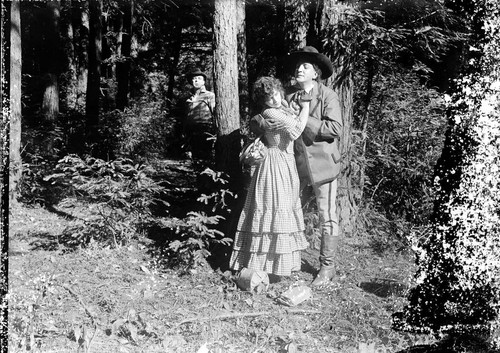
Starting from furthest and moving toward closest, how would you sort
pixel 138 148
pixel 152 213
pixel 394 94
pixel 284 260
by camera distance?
pixel 138 148
pixel 394 94
pixel 152 213
pixel 284 260

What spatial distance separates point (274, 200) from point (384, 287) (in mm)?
1458

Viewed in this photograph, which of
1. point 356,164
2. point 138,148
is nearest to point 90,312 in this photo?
point 356,164

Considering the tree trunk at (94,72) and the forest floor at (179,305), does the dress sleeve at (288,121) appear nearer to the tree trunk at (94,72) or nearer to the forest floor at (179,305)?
→ the forest floor at (179,305)

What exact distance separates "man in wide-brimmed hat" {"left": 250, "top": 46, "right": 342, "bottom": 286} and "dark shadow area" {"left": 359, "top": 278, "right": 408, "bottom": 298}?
0.39 metres

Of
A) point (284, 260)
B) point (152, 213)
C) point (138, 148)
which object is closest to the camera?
point (284, 260)

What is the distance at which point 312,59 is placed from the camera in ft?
16.6

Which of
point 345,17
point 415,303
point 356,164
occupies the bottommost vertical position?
point 415,303

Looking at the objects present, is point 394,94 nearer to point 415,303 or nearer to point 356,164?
point 356,164

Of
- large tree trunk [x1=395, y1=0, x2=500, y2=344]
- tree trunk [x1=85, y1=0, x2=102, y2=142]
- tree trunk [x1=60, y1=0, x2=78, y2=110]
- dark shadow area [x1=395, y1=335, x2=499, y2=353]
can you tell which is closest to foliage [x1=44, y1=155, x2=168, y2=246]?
large tree trunk [x1=395, y1=0, x2=500, y2=344]

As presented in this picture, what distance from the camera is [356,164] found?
6.70 m

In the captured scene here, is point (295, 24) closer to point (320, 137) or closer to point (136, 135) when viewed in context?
point (320, 137)

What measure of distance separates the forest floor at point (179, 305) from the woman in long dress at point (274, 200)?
352mm

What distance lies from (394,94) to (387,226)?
230cm

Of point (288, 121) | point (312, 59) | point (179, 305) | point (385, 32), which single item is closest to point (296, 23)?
point (385, 32)
